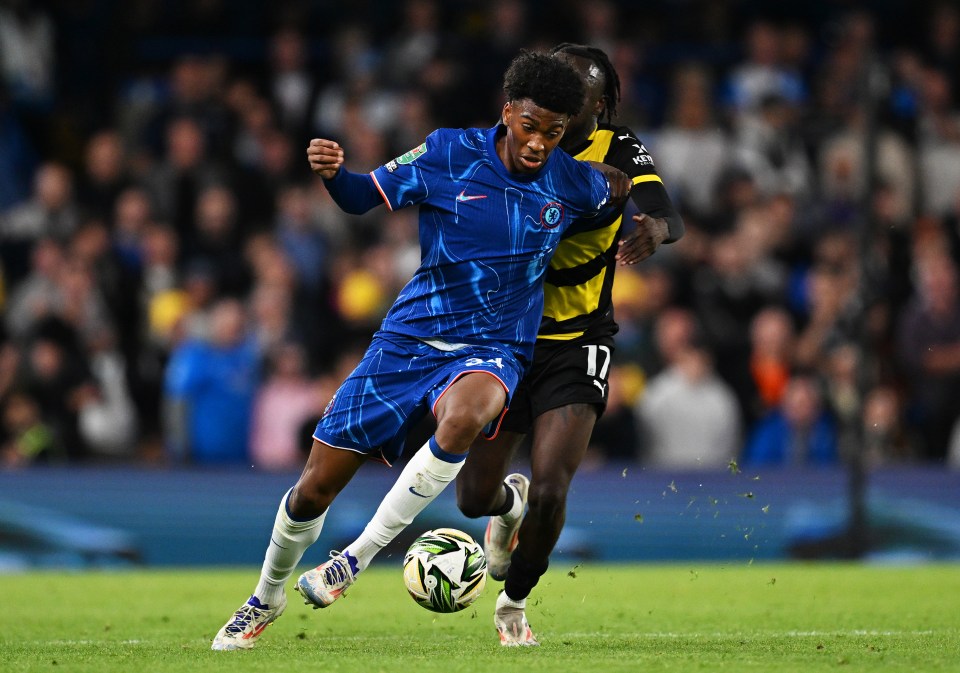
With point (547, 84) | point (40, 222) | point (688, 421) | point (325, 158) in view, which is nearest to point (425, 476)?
point (325, 158)

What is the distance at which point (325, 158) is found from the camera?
6.70m

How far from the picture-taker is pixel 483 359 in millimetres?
6965

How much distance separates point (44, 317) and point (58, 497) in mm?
1988

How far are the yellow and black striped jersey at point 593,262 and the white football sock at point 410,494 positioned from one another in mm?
1174

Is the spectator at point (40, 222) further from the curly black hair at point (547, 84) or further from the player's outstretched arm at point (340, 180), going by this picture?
the curly black hair at point (547, 84)

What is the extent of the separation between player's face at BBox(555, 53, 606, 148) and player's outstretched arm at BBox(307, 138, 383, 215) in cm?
121

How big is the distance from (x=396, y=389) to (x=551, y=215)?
3.41 feet

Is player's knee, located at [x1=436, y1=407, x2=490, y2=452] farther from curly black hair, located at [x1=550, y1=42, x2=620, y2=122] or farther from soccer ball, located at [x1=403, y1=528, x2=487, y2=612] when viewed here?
curly black hair, located at [x1=550, y1=42, x2=620, y2=122]

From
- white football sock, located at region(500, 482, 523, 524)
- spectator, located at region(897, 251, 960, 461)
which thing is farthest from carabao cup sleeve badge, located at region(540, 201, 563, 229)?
spectator, located at region(897, 251, 960, 461)

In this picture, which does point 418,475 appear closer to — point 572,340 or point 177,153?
point 572,340

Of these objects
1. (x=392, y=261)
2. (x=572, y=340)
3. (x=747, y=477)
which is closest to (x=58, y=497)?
(x=392, y=261)

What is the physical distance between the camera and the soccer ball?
23.3ft

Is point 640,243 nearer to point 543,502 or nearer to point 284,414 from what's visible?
point 543,502

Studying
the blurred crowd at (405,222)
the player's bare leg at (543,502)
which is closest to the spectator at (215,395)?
the blurred crowd at (405,222)
